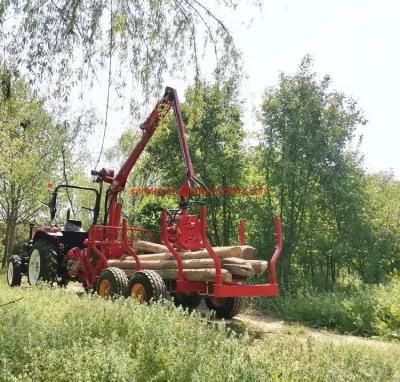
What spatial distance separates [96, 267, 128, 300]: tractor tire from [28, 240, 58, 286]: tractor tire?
7.62 feet

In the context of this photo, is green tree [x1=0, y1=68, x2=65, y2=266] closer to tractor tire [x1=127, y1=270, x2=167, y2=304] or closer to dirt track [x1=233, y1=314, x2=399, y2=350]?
tractor tire [x1=127, y1=270, x2=167, y2=304]

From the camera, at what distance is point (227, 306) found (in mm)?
8930

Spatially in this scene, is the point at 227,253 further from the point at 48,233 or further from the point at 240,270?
the point at 48,233

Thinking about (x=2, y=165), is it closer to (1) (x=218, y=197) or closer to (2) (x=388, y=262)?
(1) (x=218, y=197)

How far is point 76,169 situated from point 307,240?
48.9 feet

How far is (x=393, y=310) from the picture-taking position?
27.8 feet

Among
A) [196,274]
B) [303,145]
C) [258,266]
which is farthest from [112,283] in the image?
[303,145]

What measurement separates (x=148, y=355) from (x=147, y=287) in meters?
3.81

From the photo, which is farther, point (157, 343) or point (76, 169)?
point (76, 169)

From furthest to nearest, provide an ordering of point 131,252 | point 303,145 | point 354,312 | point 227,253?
point 303,145
point 354,312
point 131,252
point 227,253

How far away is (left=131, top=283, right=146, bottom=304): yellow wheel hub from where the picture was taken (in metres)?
7.88

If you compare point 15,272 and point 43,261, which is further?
point 15,272

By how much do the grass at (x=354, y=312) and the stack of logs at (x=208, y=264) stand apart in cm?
224

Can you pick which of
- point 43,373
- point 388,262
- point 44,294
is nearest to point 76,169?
point 388,262
